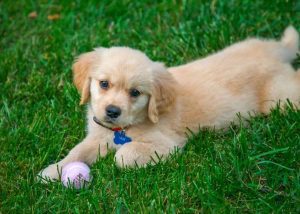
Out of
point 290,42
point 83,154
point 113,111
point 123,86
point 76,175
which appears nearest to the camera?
point 76,175

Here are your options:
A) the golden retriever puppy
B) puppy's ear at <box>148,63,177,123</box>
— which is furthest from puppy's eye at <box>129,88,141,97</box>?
puppy's ear at <box>148,63,177,123</box>

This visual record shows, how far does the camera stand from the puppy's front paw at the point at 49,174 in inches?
173

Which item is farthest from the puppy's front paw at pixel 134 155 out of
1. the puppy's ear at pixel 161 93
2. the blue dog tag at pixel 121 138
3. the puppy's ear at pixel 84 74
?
the puppy's ear at pixel 84 74

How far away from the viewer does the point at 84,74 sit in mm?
4848

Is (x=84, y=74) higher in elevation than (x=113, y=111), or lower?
higher

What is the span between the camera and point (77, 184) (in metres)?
4.30

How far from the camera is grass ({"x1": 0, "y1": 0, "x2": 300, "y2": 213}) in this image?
159 inches

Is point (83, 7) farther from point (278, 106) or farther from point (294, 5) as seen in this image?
point (278, 106)

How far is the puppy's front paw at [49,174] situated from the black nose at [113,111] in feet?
1.74

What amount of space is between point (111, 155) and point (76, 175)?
1.26 ft

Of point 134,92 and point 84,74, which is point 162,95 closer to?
point 134,92

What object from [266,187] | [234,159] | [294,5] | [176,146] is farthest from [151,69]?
[294,5]

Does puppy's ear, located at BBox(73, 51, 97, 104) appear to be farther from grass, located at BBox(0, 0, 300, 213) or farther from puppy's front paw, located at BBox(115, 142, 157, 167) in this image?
puppy's front paw, located at BBox(115, 142, 157, 167)

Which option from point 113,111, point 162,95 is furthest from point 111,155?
point 162,95
